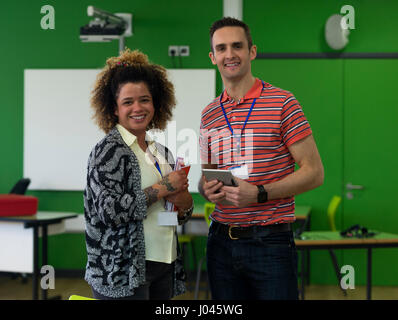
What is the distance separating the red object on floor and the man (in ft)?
9.20

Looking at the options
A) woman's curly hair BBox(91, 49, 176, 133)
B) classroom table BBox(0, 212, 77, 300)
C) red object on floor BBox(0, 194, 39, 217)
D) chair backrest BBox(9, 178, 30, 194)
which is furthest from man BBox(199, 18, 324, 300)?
chair backrest BBox(9, 178, 30, 194)

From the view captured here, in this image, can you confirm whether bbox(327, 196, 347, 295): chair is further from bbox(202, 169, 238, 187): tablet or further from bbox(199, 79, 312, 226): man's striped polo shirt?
bbox(202, 169, 238, 187): tablet

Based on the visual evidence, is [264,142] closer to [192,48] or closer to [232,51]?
[232,51]

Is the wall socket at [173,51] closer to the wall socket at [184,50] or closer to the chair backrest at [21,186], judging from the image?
the wall socket at [184,50]

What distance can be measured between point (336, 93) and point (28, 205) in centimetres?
333

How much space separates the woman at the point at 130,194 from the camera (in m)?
1.54

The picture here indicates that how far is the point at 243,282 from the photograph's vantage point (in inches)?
65.2

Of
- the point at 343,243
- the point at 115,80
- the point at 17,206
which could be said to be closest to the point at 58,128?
the point at 17,206

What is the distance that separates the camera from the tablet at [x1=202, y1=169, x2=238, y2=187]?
1.54 metres

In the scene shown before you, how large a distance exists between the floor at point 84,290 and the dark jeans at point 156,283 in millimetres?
2795

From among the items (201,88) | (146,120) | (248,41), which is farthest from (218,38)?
(201,88)

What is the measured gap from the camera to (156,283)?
1.67 metres

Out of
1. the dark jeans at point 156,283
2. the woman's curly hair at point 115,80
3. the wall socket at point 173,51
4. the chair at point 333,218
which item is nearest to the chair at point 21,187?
the wall socket at point 173,51

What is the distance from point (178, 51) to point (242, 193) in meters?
3.95
